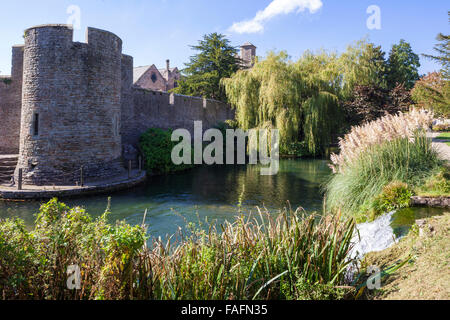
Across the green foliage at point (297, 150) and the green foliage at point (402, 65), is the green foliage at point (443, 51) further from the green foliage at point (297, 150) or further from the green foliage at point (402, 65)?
the green foliage at point (402, 65)

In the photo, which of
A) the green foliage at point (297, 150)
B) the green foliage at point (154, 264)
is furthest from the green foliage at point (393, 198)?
the green foliage at point (297, 150)

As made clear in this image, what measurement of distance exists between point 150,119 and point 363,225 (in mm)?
15416

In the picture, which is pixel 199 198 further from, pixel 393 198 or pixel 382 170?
pixel 393 198

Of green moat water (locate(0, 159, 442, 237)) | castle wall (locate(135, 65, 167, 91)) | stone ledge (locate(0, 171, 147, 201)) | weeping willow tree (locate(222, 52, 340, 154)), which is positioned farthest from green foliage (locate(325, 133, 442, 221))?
castle wall (locate(135, 65, 167, 91))

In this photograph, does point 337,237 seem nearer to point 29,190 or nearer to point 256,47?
point 29,190

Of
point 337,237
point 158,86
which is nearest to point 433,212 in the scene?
point 337,237

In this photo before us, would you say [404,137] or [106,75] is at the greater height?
[106,75]

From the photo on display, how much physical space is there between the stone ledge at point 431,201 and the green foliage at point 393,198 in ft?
Result: 0.36

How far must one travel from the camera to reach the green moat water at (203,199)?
7.87 m

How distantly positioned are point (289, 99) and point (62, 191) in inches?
529

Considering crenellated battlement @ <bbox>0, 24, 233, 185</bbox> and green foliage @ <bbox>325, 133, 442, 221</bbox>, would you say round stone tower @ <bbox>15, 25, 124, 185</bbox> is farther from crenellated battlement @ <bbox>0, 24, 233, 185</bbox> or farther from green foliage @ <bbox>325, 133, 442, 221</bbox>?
green foliage @ <bbox>325, 133, 442, 221</bbox>

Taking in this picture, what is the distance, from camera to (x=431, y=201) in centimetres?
545
